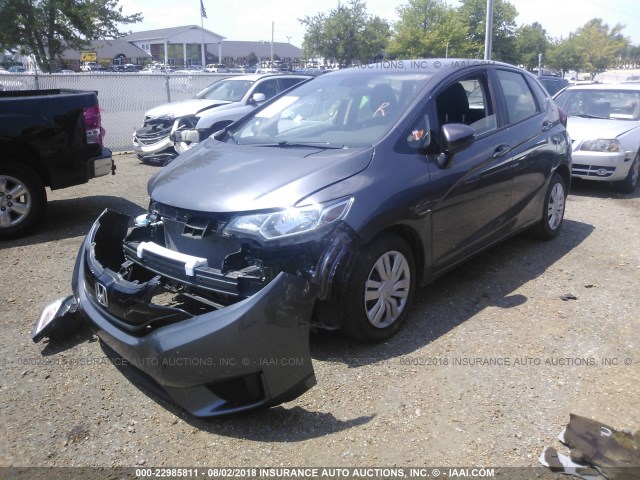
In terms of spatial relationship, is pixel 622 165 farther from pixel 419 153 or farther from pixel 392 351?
pixel 392 351

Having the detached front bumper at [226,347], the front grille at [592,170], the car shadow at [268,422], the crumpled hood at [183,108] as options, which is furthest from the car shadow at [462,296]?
the crumpled hood at [183,108]

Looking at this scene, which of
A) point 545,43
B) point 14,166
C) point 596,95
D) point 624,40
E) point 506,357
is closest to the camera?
point 506,357

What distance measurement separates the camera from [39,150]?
634 cm

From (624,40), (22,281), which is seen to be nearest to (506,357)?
(22,281)

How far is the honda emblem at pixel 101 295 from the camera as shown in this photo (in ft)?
10.6

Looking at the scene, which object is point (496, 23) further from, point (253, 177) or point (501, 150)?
point (253, 177)

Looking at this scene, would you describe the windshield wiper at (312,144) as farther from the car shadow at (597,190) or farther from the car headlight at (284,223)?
the car shadow at (597,190)

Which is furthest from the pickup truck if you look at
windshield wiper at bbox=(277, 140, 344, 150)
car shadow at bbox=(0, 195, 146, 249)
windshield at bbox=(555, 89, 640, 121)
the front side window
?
windshield at bbox=(555, 89, 640, 121)

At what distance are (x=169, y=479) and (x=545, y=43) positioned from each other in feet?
210

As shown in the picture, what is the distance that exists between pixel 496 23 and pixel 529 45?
33.3 feet

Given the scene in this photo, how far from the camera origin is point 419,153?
13.3 ft

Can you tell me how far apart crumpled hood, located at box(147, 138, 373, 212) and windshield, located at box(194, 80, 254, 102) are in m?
7.84

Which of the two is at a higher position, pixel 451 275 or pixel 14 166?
pixel 14 166

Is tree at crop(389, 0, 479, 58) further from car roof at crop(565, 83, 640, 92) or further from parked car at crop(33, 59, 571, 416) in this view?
parked car at crop(33, 59, 571, 416)
